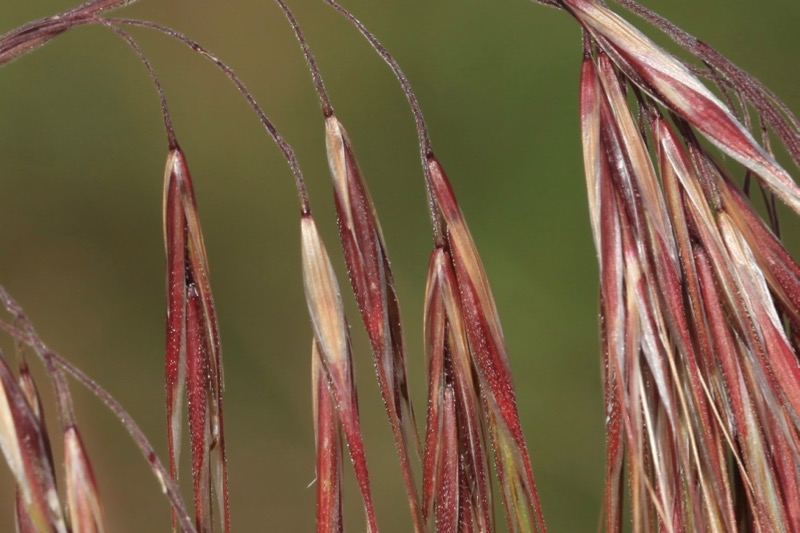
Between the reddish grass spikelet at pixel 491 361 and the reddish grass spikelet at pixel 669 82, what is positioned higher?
the reddish grass spikelet at pixel 669 82

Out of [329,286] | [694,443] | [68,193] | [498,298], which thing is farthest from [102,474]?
[694,443]

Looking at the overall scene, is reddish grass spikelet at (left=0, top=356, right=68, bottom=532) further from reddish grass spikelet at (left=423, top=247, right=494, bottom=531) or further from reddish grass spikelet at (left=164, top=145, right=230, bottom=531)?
reddish grass spikelet at (left=423, top=247, right=494, bottom=531)

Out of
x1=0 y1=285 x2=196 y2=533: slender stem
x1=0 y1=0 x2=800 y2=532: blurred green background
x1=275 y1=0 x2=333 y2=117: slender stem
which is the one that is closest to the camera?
x1=0 y1=285 x2=196 y2=533: slender stem

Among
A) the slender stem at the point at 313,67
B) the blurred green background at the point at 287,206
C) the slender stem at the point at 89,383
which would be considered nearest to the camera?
the slender stem at the point at 89,383

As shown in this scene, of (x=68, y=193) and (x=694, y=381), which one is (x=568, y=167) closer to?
(x=68, y=193)

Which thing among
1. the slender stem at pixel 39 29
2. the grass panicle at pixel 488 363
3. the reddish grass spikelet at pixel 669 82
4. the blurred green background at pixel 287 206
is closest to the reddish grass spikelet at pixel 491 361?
the grass panicle at pixel 488 363

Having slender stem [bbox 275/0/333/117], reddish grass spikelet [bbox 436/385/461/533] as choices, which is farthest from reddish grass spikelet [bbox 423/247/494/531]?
slender stem [bbox 275/0/333/117]

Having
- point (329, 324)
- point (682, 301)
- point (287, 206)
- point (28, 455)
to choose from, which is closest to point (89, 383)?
point (28, 455)

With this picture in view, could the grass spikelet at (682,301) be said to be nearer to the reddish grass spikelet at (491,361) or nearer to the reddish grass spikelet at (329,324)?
the reddish grass spikelet at (491,361)

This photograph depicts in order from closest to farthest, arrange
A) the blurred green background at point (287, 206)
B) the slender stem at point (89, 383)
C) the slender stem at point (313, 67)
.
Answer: the slender stem at point (89, 383) → the slender stem at point (313, 67) → the blurred green background at point (287, 206)
